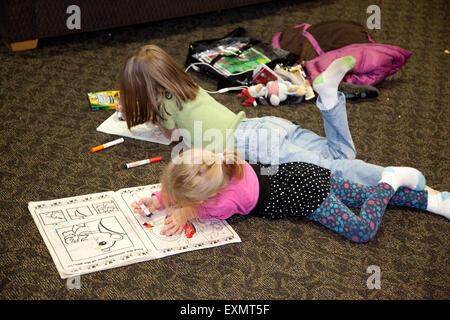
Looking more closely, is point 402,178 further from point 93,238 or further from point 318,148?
point 93,238

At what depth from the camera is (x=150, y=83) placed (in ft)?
5.28

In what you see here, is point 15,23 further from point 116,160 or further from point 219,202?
point 219,202

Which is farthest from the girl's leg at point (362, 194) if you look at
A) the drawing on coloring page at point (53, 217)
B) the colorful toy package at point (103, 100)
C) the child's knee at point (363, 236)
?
the colorful toy package at point (103, 100)

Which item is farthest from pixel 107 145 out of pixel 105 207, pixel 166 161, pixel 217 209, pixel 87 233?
pixel 217 209

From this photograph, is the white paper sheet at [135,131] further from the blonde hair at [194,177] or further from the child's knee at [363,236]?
the child's knee at [363,236]

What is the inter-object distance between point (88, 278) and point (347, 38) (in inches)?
72.2

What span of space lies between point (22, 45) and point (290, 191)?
1.71 metres

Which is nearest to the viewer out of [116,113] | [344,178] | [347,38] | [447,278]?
[447,278]

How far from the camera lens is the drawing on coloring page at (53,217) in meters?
1.46

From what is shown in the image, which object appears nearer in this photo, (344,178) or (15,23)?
(344,178)

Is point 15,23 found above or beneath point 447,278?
above

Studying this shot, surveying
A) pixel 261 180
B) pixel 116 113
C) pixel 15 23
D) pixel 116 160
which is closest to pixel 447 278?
pixel 261 180

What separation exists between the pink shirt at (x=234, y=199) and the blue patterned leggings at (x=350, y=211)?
0.22m
